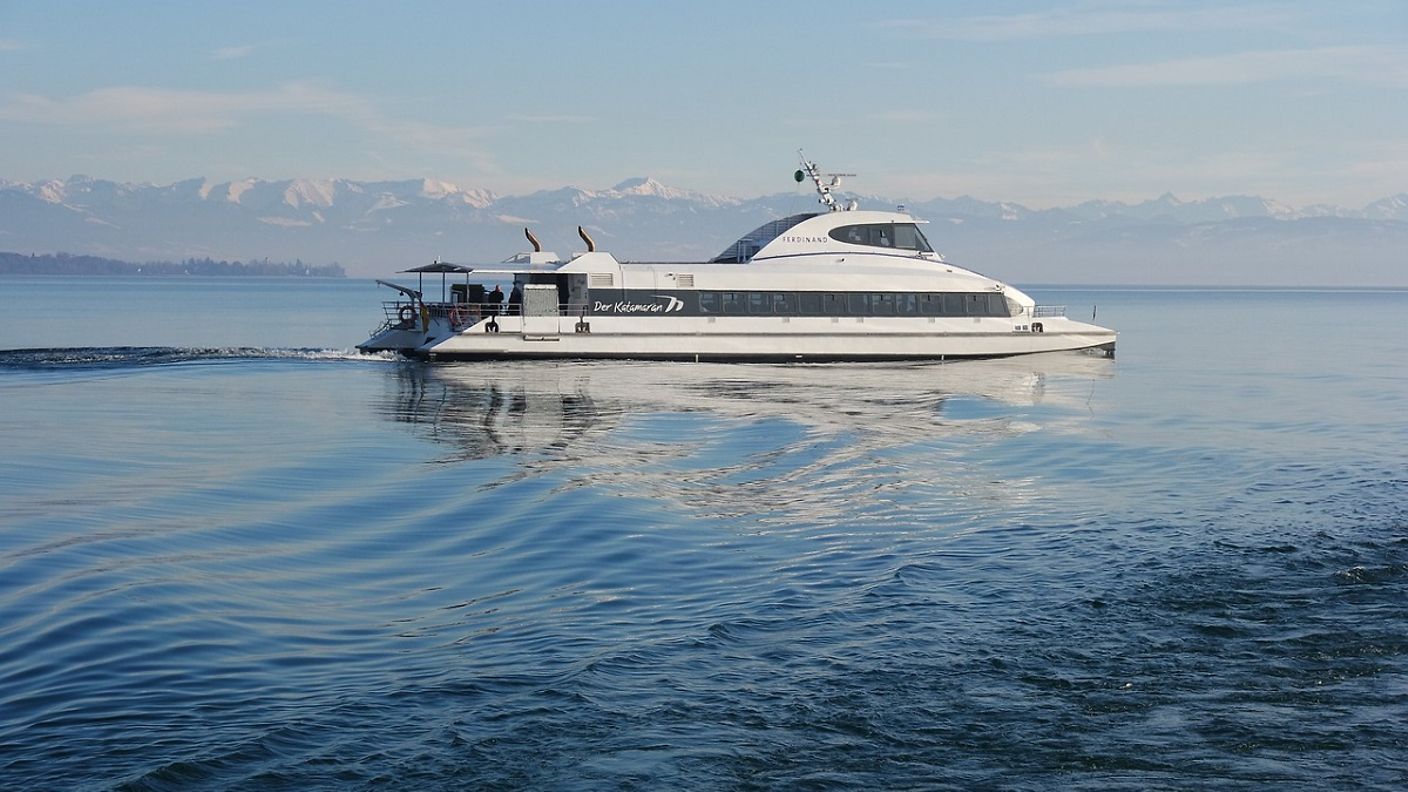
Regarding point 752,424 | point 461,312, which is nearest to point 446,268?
point 461,312

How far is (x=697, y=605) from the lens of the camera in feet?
41.7

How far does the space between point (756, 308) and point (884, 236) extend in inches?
254

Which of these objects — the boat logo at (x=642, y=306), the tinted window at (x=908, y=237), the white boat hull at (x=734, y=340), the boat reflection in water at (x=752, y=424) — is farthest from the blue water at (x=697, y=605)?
the tinted window at (x=908, y=237)

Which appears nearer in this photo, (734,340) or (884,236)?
(734,340)

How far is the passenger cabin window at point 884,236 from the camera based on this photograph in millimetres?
48062

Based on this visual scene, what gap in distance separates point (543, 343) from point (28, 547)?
29.6m

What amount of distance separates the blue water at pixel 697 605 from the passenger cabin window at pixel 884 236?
19452 millimetres

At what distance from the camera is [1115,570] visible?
14203 millimetres

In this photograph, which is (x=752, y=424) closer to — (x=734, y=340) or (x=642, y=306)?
(x=734, y=340)

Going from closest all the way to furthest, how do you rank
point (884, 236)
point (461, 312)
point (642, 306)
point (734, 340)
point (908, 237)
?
1. point (642, 306)
2. point (734, 340)
3. point (461, 312)
4. point (884, 236)
5. point (908, 237)

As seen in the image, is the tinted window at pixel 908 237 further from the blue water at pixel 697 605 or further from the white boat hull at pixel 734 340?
the blue water at pixel 697 605

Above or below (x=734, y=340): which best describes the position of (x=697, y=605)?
below

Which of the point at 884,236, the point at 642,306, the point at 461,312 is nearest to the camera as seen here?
the point at 642,306

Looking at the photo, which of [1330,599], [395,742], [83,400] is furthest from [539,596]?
[83,400]
